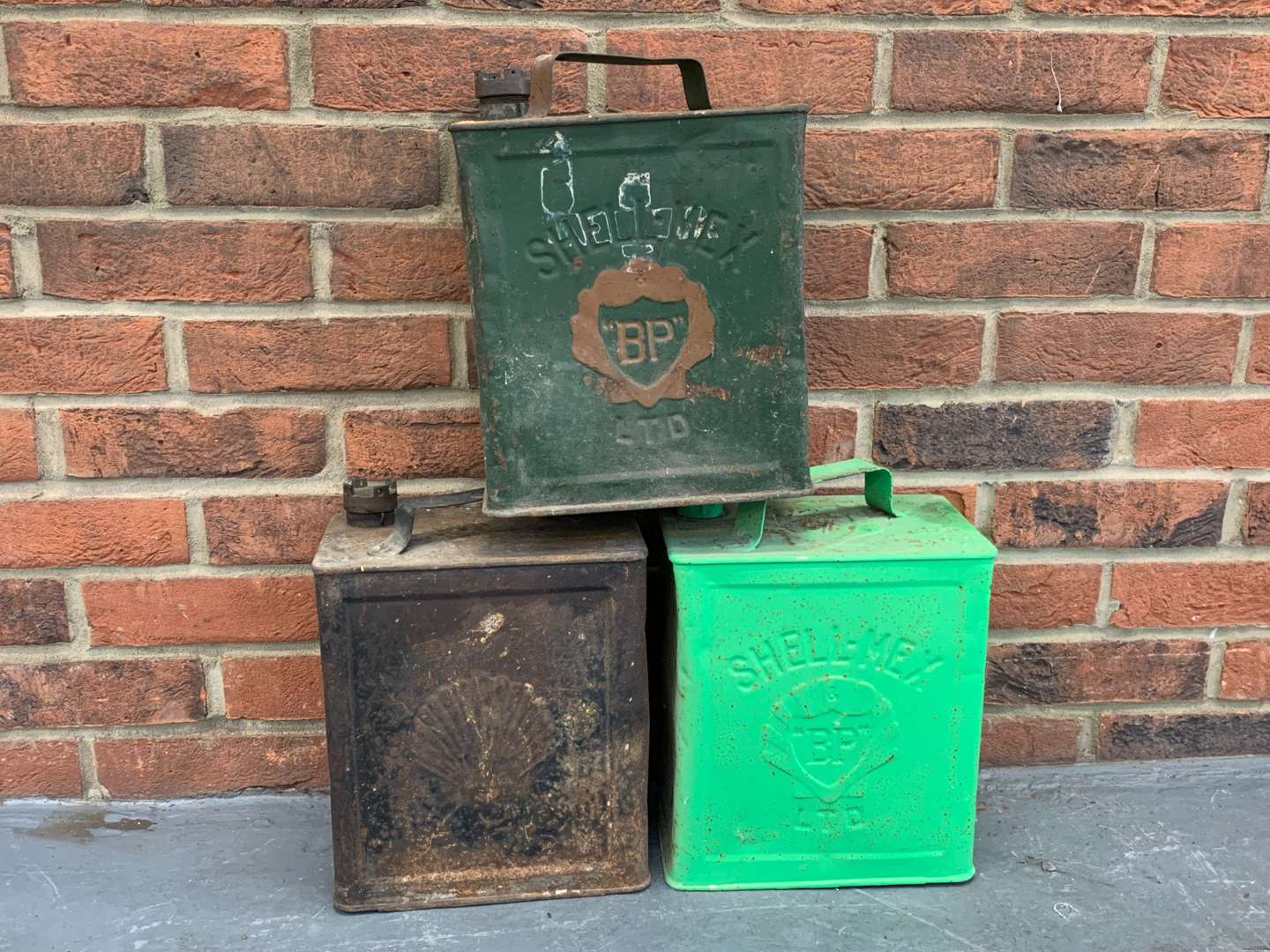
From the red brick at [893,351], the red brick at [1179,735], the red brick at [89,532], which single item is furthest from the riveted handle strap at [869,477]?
the red brick at [89,532]

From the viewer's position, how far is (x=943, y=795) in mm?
1100

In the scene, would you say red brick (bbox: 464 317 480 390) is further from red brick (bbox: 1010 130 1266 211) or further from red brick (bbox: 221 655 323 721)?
red brick (bbox: 1010 130 1266 211)

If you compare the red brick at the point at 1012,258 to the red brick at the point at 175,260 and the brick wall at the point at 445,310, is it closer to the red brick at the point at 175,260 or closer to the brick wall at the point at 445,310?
the brick wall at the point at 445,310

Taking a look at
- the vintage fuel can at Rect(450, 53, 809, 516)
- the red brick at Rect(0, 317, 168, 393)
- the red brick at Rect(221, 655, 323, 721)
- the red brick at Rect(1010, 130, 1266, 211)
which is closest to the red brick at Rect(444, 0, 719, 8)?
the vintage fuel can at Rect(450, 53, 809, 516)

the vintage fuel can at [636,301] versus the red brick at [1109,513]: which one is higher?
the vintage fuel can at [636,301]

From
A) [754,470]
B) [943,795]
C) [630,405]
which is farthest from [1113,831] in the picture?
Answer: [630,405]

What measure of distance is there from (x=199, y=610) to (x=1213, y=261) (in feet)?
3.80

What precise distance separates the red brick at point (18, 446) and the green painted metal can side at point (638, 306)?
0.52 m

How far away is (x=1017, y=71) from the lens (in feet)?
3.76

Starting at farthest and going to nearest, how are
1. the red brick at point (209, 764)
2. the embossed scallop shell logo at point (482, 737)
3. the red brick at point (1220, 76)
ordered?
the red brick at point (209, 764)
the red brick at point (1220, 76)
the embossed scallop shell logo at point (482, 737)

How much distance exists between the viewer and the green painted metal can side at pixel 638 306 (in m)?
0.95

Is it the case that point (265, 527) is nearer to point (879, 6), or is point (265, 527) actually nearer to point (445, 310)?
point (445, 310)

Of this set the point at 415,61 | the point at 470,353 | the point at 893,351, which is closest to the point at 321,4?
the point at 415,61

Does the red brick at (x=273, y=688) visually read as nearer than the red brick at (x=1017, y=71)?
No
